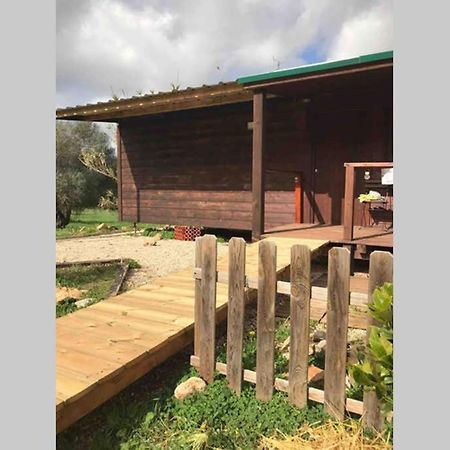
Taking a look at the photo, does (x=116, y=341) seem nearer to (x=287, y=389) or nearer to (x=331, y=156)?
(x=287, y=389)

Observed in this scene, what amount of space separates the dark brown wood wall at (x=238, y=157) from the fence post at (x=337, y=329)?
579 cm

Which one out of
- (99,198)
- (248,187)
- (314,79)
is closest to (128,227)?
(248,187)

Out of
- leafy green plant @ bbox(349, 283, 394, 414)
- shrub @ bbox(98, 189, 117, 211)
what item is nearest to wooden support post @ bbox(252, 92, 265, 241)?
leafy green plant @ bbox(349, 283, 394, 414)

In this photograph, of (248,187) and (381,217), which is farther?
(248,187)

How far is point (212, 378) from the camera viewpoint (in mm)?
3186

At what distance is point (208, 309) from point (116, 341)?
0.73 m

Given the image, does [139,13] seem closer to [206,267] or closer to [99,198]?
[206,267]

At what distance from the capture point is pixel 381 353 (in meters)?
1.92

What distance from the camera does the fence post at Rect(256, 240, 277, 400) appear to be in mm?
2830

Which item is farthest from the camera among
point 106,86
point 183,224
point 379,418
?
point 106,86

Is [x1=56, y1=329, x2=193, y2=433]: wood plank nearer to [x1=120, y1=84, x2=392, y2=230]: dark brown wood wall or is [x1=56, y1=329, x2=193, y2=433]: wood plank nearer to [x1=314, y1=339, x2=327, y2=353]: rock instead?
[x1=314, y1=339, x2=327, y2=353]: rock

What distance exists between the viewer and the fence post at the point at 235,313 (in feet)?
9.71

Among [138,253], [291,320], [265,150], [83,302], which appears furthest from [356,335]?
[138,253]

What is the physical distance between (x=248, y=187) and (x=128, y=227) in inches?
264
